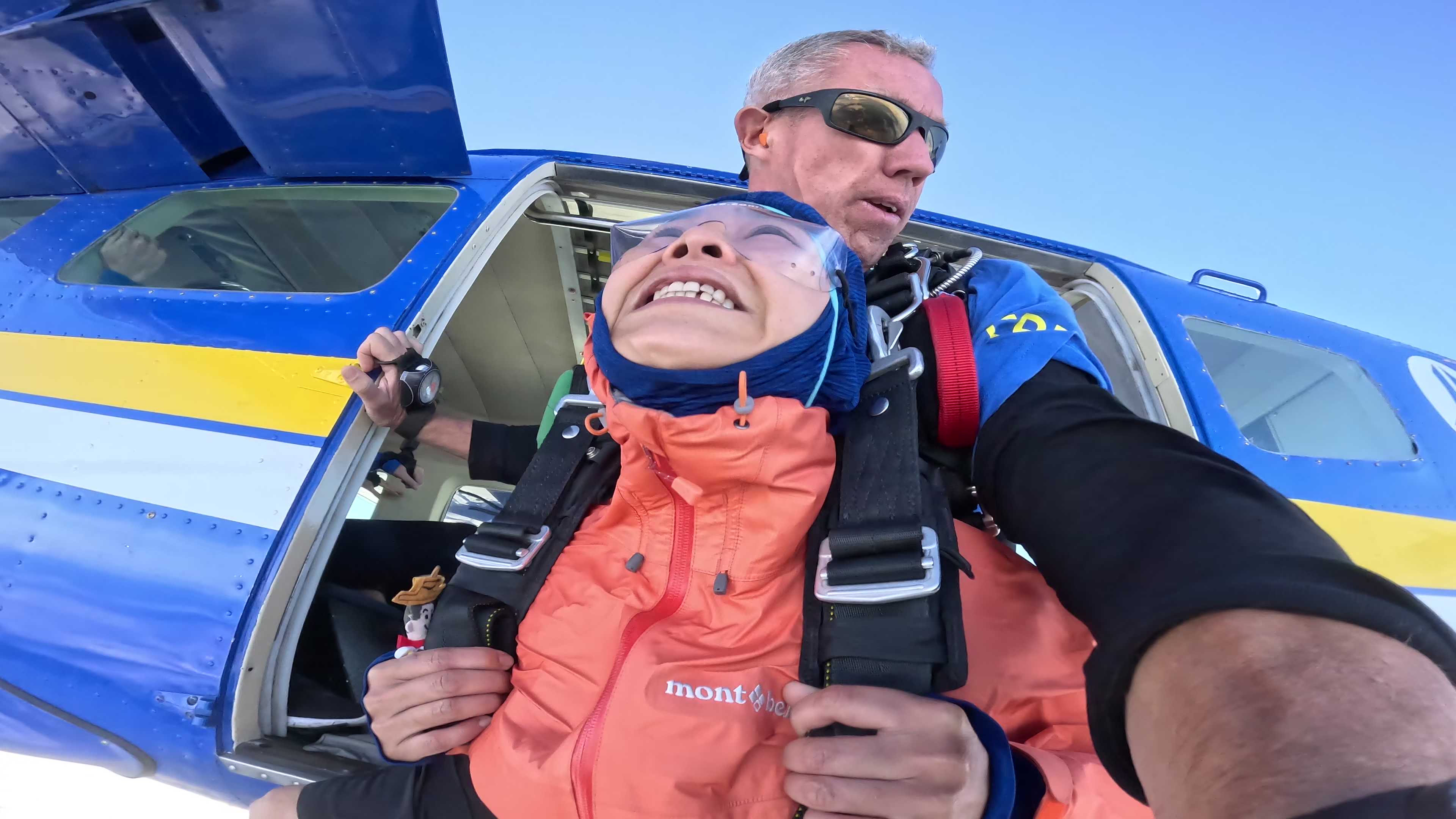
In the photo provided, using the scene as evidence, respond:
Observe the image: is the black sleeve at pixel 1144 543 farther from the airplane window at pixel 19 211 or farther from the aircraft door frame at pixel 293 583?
the airplane window at pixel 19 211

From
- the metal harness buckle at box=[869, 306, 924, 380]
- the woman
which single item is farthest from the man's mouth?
the woman

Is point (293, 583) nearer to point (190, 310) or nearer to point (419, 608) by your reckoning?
point (419, 608)

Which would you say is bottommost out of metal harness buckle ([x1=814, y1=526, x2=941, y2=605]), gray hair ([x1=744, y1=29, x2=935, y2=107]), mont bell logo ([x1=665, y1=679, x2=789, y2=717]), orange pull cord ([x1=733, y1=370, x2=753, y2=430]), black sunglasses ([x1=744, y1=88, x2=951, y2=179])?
mont bell logo ([x1=665, y1=679, x2=789, y2=717])

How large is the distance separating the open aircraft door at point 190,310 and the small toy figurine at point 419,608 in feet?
1.48

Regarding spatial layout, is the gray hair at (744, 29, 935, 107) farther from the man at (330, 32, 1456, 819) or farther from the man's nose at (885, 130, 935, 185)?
the man at (330, 32, 1456, 819)

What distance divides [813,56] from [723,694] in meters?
2.01

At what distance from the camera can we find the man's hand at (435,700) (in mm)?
1136

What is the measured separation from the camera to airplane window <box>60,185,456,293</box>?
8.33 feet

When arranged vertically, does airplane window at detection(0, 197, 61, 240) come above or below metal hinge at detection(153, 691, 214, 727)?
above

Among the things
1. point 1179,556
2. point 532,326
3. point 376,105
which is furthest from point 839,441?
point 532,326

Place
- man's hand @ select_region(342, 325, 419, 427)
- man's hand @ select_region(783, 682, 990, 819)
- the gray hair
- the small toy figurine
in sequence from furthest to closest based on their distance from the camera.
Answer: the gray hair, man's hand @ select_region(342, 325, 419, 427), the small toy figurine, man's hand @ select_region(783, 682, 990, 819)

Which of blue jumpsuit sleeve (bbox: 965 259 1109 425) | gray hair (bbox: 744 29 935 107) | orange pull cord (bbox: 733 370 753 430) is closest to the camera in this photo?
orange pull cord (bbox: 733 370 753 430)

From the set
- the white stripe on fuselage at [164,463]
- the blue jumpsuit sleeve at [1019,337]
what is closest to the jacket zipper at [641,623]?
the blue jumpsuit sleeve at [1019,337]

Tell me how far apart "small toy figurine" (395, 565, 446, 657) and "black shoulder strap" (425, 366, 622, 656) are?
0.10 metres
